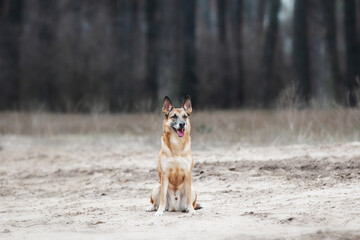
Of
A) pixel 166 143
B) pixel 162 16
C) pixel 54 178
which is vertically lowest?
pixel 54 178

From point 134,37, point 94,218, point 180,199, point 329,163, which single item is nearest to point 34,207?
point 94,218

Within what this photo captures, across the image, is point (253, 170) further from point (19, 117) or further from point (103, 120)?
point (19, 117)

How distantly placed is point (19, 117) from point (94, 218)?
1518 centimetres

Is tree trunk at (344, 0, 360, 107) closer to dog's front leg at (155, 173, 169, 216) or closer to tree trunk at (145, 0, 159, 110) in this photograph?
tree trunk at (145, 0, 159, 110)

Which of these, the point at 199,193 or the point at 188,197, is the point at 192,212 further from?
the point at 199,193

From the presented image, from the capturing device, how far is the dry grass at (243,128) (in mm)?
13305

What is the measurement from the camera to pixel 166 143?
7223 millimetres

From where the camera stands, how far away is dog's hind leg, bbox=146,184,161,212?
7520 millimetres

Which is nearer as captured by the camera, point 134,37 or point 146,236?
point 146,236

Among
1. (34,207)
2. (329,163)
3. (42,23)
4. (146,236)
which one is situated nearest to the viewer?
(146,236)

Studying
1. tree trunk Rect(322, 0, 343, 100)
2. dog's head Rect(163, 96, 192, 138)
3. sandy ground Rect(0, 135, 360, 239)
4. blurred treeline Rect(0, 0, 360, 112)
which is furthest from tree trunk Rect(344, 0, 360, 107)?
dog's head Rect(163, 96, 192, 138)

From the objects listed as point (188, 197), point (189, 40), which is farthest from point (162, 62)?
point (188, 197)

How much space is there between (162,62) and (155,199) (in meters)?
16.6

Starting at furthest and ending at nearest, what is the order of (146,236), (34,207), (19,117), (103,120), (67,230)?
1. (19,117)
2. (103,120)
3. (34,207)
4. (67,230)
5. (146,236)
